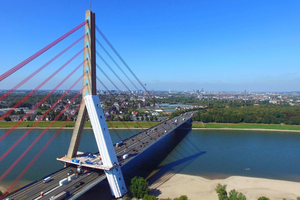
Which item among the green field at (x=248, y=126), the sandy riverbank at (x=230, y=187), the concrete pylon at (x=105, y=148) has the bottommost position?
the sandy riverbank at (x=230, y=187)

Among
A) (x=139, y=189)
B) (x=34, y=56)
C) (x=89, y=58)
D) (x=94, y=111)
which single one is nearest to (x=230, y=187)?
(x=139, y=189)

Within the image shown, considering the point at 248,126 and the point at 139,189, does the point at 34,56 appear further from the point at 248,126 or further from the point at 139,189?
the point at 248,126

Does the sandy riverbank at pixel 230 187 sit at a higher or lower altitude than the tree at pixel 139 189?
lower

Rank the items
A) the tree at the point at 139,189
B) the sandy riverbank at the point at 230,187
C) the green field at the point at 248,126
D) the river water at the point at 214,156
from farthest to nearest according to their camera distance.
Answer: the green field at the point at 248,126 < the river water at the point at 214,156 < the sandy riverbank at the point at 230,187 < the tree at the point at 139,189

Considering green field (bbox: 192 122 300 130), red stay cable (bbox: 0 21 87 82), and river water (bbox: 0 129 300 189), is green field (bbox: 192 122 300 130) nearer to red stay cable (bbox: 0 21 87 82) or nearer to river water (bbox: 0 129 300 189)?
river water (bbox: 0 129 300 189)

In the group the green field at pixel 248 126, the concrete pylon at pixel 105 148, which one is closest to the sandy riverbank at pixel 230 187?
the concrete pylon at pixel 105 148

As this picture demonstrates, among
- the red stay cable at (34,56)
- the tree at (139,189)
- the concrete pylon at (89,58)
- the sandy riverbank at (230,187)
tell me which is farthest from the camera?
the sandy riverbank at (230,187)

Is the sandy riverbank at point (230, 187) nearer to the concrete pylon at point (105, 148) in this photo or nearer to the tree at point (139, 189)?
the tree at point (139, 189)

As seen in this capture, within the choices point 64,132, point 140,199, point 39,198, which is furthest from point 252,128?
point 39,198

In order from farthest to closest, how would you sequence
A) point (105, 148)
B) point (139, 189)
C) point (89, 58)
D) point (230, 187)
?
point (230, 187), point (89, 58), point (105, 148), point (139, 189)
